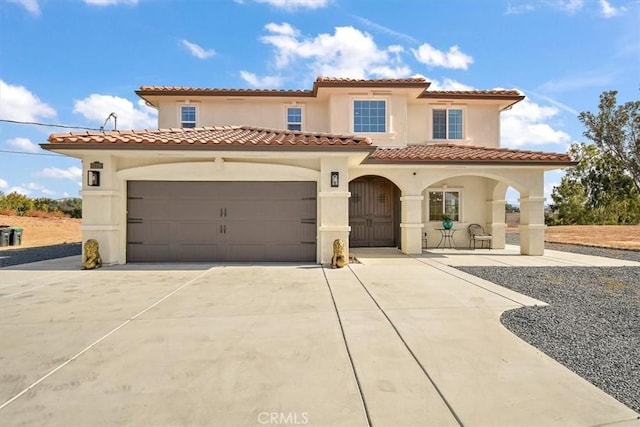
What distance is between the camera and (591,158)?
31.1 meters

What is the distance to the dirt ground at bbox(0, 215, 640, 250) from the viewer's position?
1753cm

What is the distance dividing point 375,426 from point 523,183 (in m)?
12.1

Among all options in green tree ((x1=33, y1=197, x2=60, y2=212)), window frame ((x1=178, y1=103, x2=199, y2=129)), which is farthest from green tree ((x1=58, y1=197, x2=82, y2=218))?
window frame ((x1=178, y1=103, x2=199, y2=129))

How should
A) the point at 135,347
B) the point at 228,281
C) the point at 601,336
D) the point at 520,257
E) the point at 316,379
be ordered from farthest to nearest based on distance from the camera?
the point at 520,257 < the point at 228,281 < the point at 601,336 < the point at 135,347 < the point at 316,379

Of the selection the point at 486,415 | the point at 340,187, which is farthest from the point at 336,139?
Result: the point at 486,415

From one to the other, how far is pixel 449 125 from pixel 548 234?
11327mm

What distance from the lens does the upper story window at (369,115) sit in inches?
576

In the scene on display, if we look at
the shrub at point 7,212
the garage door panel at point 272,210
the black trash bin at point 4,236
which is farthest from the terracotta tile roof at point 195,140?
the shrub at point 7,212

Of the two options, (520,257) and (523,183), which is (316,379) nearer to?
(520,257)

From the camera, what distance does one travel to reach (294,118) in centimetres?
1563

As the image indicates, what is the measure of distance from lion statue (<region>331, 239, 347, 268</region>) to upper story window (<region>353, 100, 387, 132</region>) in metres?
6.56

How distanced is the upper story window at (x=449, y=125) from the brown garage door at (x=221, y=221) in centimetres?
808

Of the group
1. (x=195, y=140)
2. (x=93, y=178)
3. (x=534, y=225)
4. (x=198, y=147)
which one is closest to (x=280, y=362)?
(x=198, y=147)

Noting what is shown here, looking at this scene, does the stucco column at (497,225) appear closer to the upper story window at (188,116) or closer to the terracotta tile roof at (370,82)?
the terracotta tile roof at (370,82)
